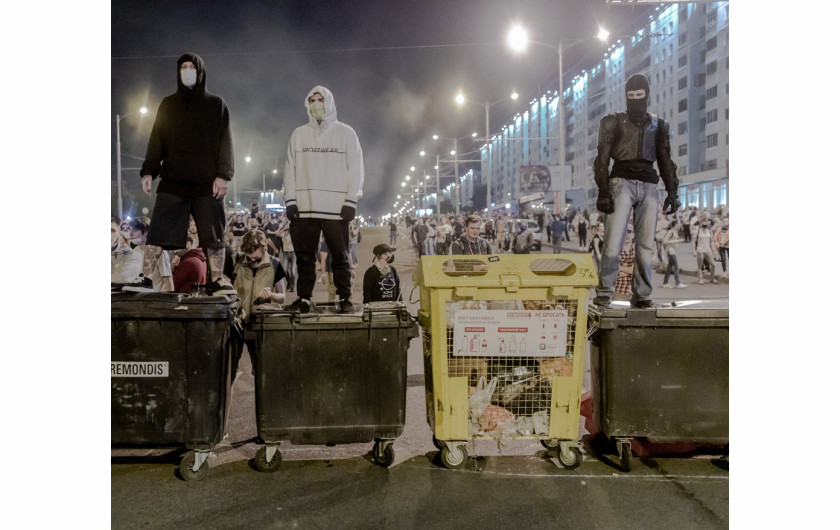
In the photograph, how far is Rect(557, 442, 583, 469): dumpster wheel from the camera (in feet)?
14.6

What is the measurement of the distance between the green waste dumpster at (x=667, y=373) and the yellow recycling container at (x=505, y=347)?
0.84 ft

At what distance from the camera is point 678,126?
7469 centimetres

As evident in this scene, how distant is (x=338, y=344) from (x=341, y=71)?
→ 3.56m

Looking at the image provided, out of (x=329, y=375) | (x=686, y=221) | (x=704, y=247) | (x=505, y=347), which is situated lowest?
(x=329, y=375)

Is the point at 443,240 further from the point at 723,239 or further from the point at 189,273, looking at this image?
the point at 189,273

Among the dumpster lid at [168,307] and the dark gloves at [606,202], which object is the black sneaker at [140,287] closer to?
the dumpster lid at [168,307]

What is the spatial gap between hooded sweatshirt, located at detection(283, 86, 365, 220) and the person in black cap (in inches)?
70.5

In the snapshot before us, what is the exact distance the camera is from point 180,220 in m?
5.50

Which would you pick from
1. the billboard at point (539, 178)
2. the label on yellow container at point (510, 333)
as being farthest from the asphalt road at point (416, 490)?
the billboard at point (539, 178)

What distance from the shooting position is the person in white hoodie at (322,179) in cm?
533

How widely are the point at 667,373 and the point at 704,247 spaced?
43.4 feet

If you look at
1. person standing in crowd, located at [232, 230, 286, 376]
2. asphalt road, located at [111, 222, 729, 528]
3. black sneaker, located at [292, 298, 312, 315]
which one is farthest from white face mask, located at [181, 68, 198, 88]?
asphalt road, located at [111, 222, 729, 528]

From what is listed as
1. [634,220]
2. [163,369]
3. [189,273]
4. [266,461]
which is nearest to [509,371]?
[266,461]

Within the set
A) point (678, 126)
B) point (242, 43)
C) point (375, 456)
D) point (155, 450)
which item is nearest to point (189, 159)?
point (242, 43)
